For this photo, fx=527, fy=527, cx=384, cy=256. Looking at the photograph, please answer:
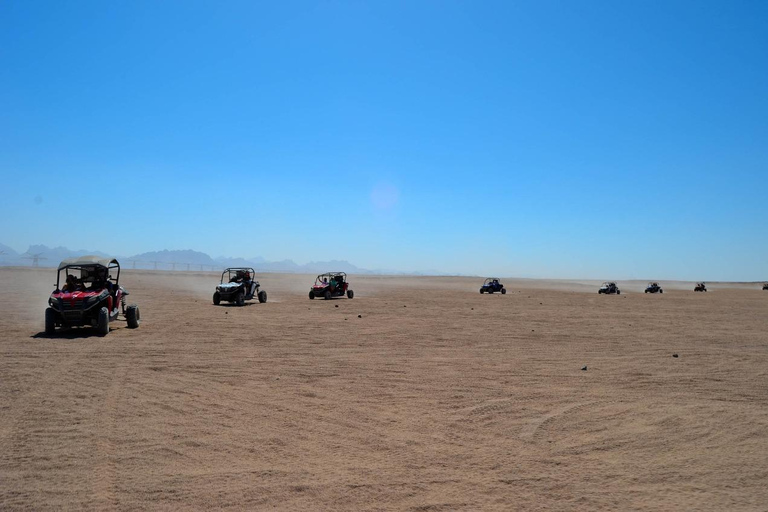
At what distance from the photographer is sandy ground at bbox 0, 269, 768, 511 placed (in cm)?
515

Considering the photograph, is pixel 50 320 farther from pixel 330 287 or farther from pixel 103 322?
pixel 330 287

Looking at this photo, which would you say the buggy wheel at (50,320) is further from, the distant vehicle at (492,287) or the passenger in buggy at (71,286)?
the distant vehicle at (492,287)

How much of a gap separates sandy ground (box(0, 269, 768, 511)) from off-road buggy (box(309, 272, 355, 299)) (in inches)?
721

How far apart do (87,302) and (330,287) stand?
1899 centimetres

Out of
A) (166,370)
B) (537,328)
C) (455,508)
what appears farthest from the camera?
(537,328)

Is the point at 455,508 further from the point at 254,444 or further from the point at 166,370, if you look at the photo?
the point at 166,370

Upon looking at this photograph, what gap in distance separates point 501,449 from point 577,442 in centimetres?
104

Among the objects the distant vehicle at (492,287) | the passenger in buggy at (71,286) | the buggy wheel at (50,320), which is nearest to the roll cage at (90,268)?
the passenger in buggy at (71,286)

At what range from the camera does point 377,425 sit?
7.23 m

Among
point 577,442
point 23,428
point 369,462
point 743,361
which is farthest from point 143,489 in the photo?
point 743,361

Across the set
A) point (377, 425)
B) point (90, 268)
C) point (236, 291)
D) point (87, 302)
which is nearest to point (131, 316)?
point (87, 302)

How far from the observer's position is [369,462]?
233 inches

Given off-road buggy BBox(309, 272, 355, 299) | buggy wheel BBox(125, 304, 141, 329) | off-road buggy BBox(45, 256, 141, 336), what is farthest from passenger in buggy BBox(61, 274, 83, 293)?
off-road buggy BBox(309, 272, 355, 299)

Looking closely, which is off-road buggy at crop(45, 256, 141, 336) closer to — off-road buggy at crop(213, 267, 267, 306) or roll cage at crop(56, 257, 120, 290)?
roll cage at crop(56, 257, 120, 290)
